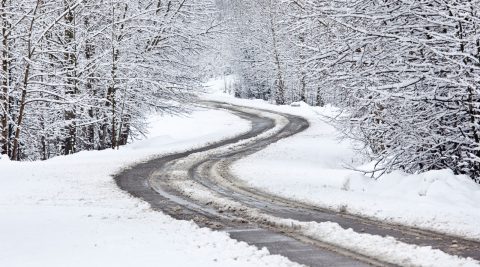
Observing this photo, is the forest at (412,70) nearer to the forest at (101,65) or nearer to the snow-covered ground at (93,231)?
the snow-covered ground at (93,231)

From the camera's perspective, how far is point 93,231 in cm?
834

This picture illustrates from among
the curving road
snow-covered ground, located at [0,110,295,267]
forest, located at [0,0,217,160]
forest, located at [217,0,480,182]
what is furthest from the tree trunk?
forest, located at [217,0,480,182]

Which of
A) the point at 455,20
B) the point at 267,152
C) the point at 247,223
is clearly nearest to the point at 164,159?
the point at 267,152

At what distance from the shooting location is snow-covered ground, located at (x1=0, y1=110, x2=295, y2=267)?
6.63 meters

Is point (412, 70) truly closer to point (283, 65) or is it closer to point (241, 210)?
point (241, 210)

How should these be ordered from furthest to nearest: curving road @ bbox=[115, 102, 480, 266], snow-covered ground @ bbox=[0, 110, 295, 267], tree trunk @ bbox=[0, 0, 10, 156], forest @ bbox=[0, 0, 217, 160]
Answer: forest @ bbox=[0, 0, 217, 160] → tree trunk @ bbox=[0, 0, 10, 156] → curving road @ bbox=[115, 102, 480, 266] → snow-covered ground @ bbox=[0, 110, 295, 267]

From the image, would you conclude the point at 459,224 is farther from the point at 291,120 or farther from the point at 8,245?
the point at 291,120

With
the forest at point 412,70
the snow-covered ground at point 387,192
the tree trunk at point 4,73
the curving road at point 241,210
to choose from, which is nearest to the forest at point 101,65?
the tree trunk at point 4,73

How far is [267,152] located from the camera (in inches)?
844

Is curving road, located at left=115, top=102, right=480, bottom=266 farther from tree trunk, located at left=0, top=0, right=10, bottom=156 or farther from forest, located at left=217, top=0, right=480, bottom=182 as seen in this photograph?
tree trunk, located at left=0, top=0, right=10, bottom=156

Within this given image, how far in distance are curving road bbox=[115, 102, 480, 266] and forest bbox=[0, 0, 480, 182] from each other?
2.56m

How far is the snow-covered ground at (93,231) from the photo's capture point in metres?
6.63

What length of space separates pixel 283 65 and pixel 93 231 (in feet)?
59.6

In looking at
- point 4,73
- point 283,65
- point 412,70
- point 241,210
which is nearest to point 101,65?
point 4,73
